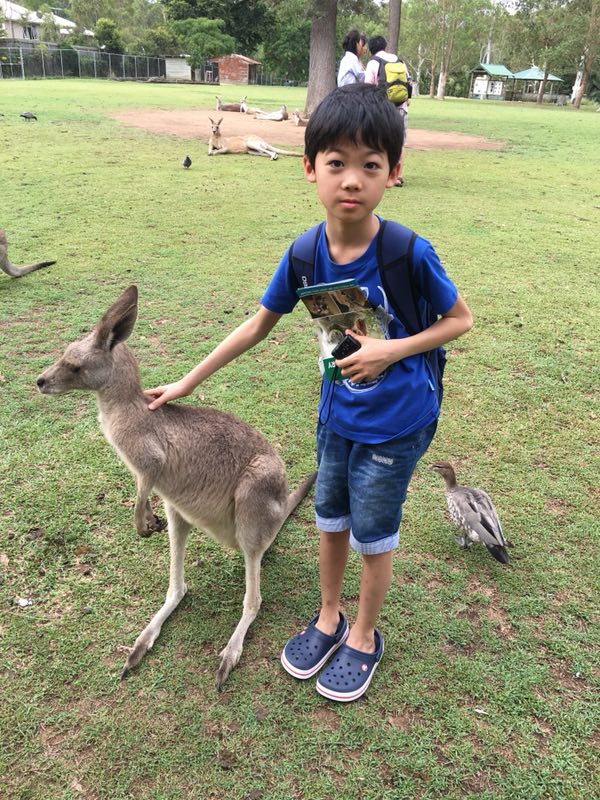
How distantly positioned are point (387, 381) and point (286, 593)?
0.98 metres

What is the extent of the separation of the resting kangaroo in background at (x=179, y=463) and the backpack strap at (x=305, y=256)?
1.64ft

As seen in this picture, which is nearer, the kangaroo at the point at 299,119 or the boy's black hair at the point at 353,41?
the boy's black hair at the point at 353,41

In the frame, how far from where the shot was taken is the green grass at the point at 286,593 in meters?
1.58

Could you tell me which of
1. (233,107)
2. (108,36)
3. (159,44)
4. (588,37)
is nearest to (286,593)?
(233,107)

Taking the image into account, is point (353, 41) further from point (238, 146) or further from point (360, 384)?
point (360, 384)

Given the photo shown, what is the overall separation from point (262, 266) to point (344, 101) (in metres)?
3.81

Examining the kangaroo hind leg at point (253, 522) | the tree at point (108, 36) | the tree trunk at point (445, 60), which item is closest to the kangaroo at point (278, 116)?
the kangaroo hind leg at point (253, 522)

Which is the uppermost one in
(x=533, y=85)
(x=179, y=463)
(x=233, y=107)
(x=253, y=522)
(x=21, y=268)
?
(x=533, y=85)

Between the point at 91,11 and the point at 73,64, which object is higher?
the point at 91,11

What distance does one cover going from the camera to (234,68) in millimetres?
40906

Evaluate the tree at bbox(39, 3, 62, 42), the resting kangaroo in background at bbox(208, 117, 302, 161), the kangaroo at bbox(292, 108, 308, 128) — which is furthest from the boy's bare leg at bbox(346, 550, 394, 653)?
the tree at bbox(39, 3, 62, 42)

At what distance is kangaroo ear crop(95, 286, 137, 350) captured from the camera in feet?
5.58

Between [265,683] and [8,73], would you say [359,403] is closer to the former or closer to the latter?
[265,683]

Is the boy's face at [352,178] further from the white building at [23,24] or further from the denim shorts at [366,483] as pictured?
the white building at [23,24]
